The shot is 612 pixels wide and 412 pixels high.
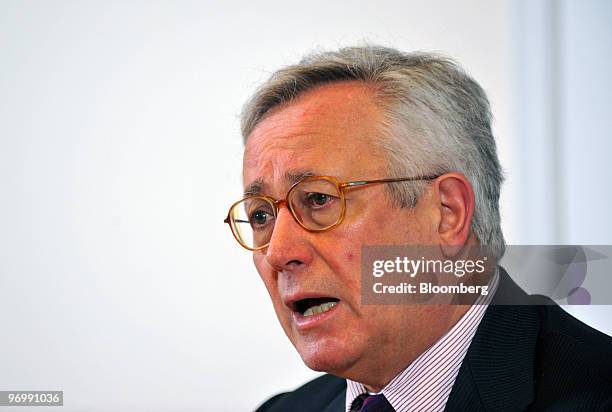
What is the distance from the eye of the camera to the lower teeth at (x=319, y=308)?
1.40 metres

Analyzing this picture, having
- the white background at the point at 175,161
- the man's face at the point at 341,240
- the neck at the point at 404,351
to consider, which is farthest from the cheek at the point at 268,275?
the white background at the point at 175,161

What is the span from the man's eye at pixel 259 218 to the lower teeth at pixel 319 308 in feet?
0.79

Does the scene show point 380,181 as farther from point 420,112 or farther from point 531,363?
point 531,363

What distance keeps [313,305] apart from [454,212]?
37cm

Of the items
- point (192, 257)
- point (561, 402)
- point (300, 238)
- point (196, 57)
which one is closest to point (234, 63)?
point (196, 57)

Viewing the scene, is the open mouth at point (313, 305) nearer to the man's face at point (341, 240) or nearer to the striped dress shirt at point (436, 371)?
the man's face at point (341, 240)

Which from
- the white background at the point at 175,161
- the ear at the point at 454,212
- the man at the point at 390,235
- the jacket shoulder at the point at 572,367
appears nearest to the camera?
the jacket shoulder at the point at 572,367

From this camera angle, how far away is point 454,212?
57.6 inches

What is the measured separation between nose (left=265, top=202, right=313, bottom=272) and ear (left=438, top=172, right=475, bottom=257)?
11.7 inches

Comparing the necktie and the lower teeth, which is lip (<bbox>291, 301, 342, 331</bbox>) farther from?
the necktie

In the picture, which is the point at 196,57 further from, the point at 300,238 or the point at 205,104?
the point at 300,238

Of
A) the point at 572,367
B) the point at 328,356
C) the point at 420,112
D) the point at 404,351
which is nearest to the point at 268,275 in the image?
the point at 328,356

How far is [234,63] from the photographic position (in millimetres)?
1922


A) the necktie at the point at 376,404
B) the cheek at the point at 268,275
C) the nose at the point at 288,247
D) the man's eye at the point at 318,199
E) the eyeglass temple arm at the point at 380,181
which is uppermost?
the eyeglass temple arm at the point at 380,181
